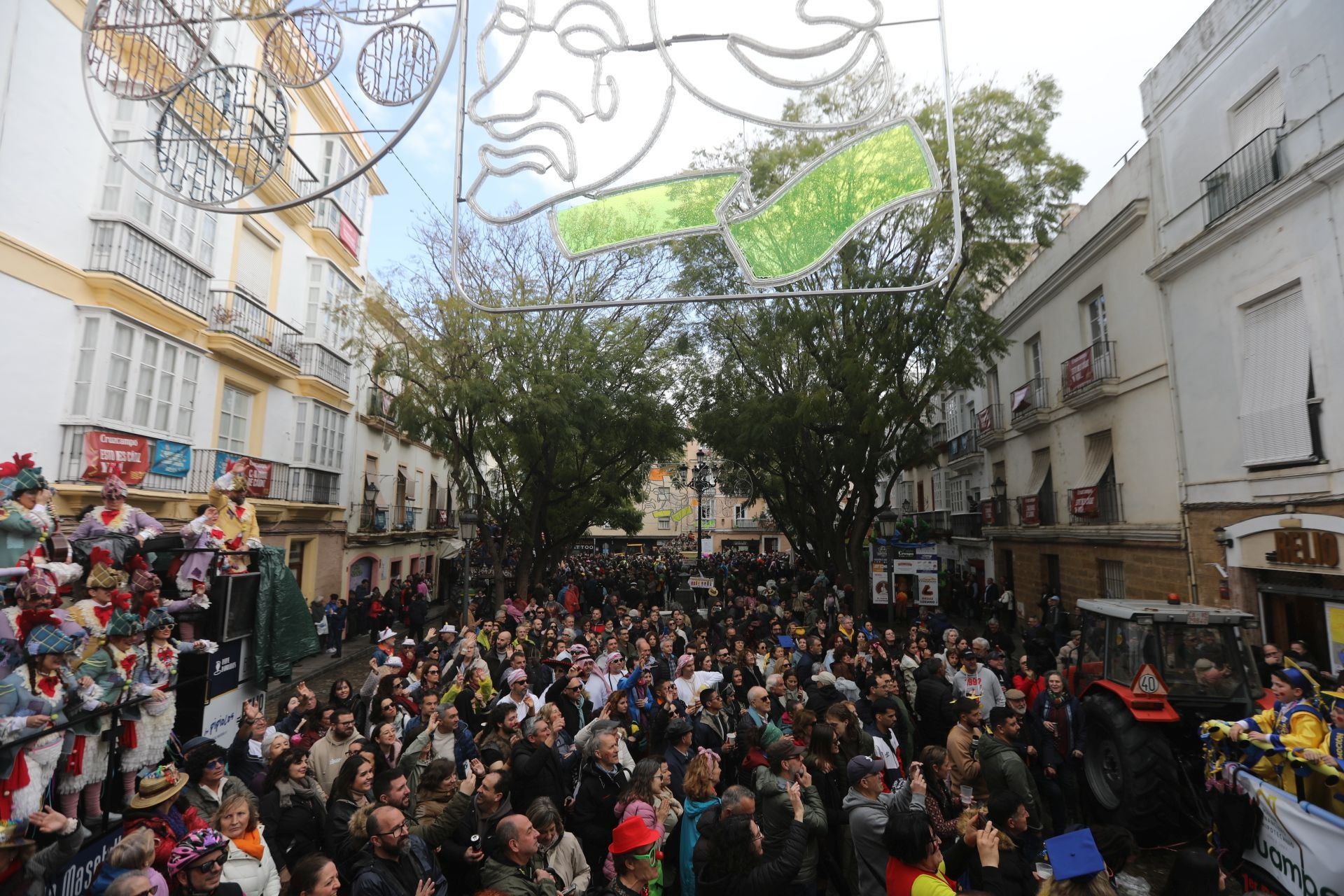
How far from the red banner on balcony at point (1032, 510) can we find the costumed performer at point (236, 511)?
746 inches

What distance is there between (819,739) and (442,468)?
109 feet

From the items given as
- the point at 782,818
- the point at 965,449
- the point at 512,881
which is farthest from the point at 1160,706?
the point at 965,449

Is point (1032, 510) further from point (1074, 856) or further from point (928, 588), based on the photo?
point (1074, 856)

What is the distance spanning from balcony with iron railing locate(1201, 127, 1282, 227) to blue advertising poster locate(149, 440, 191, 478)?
1838 centimetres

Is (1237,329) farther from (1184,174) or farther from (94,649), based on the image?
(94,649)

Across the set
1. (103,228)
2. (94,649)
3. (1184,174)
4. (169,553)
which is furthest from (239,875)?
(1184,174)

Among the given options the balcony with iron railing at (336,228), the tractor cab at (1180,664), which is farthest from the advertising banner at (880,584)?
the balcony with iron railing at (336,228)

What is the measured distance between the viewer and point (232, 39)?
13969 millimetres

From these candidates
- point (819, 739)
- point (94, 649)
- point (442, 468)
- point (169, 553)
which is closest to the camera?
point (94, 649)

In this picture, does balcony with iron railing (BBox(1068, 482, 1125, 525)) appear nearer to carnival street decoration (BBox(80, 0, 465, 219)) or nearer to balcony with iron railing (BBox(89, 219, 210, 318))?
carnival street decoration (BBox(80, 0, 465, 219))

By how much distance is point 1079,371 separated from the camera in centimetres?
1705

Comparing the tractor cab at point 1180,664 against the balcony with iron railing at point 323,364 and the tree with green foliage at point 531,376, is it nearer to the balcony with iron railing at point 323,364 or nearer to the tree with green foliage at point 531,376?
the tree with green foliage at point 531,376

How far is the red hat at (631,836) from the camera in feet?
12.2

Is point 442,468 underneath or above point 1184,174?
underneath
